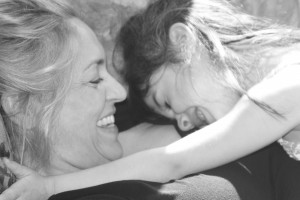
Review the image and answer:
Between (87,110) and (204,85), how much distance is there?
40 cm

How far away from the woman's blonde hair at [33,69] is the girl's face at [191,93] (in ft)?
1.35

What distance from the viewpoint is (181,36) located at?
84.1 inches

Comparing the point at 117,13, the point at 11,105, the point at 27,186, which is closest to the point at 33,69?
the point at 11,105

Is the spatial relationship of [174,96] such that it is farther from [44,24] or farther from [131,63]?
[44,24]

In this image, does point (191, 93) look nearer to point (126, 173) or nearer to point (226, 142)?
point (226, 142)

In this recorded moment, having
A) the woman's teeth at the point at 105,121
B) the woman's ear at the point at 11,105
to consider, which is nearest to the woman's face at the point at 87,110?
the woman's teeth at the point at 105,121

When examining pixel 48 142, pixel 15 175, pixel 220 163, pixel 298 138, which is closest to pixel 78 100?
pixel 48 142

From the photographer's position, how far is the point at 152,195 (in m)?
1.46

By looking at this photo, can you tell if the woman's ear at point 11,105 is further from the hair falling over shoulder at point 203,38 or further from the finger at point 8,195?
the hair falling over shoulder at point 203,38

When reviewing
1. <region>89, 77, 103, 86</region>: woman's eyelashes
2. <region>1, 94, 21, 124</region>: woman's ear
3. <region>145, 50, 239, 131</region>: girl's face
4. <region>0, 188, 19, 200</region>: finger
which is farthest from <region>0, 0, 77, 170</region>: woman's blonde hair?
<region>145, 50, 239, 131</region>: girl's face

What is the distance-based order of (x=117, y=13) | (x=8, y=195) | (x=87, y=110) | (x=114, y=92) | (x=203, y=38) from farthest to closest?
(x=117, y=13), (x=203, y=38), (x=114, y=92), (x=87, y=110), (x=8, y=195)

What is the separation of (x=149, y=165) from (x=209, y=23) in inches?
25.6

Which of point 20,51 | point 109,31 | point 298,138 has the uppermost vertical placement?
point 20,51

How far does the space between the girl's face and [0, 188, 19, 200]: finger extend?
0.70 metres
